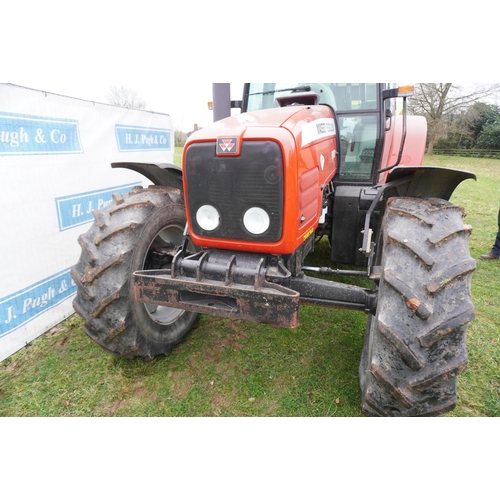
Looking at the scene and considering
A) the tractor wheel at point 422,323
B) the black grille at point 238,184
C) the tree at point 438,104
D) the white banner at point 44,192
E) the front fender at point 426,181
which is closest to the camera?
the tractor wheel at point 422,323

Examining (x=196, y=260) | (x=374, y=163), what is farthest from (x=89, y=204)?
(x=374, y=163)

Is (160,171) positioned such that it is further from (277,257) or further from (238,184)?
(277,257)

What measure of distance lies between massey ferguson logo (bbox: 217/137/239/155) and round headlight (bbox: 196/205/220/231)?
1.09ft

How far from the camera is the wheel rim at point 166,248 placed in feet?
9.01

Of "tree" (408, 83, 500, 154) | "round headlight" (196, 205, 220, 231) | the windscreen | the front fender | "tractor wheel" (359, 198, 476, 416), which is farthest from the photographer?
"tree" (408, 83, 500, 154)

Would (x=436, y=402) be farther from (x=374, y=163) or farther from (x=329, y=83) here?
(x=329, y=83)

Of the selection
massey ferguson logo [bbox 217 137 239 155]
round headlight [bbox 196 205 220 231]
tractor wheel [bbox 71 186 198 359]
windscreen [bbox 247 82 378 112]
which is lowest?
tractor wheel [bbox 71 186 198 359]

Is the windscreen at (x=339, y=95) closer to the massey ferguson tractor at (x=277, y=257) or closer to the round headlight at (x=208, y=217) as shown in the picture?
the massey ferguson tractor at (x=277, y=257)

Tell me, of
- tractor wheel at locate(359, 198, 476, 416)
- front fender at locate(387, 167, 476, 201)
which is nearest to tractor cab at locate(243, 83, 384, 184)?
front fender at locate(387, 167, 476, 201)

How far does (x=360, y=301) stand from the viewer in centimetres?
219

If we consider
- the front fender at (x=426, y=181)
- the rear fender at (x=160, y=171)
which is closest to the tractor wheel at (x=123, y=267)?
the rear fender at (x=160, y=171)

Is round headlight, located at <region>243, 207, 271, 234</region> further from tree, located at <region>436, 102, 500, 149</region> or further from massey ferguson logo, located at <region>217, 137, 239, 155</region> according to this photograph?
tree, located at <region>436, 102, 500, 149</region>

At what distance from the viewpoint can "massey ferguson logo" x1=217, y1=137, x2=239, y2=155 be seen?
6.32 feet

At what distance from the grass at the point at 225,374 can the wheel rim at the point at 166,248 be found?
276 mm
